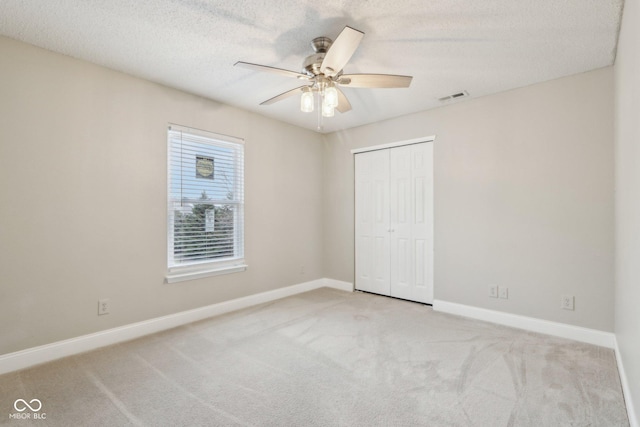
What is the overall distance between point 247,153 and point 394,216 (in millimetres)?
2176

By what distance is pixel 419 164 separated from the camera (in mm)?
4090

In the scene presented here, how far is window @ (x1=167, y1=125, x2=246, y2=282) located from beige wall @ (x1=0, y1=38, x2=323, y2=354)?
109 mm

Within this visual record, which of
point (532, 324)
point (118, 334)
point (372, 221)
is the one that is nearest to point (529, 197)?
point (532, 324)

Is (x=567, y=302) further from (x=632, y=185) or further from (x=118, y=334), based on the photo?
(x=118, y=334)

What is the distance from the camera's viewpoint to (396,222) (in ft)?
14.2

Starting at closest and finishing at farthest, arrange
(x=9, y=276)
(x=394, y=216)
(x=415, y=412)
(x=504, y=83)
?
(x=415, y=412)
(x=9, y=276)
(x=504, y=83)
(x=394, y=216)

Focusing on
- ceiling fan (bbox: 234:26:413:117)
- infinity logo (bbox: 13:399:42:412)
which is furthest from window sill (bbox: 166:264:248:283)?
ceiling fan (bbox: 234:26:413:117)

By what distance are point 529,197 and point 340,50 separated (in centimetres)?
251

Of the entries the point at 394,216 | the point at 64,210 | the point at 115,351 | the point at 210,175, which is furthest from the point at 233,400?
the point at 394,216

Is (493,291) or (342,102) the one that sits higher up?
(342,102)

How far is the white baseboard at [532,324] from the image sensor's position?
2773mm

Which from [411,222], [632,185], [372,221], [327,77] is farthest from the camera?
[372,221]

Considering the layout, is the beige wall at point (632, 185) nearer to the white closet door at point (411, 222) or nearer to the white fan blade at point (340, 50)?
the white fan blade at point (340, 50)

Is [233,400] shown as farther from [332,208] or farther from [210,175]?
[332,208]
